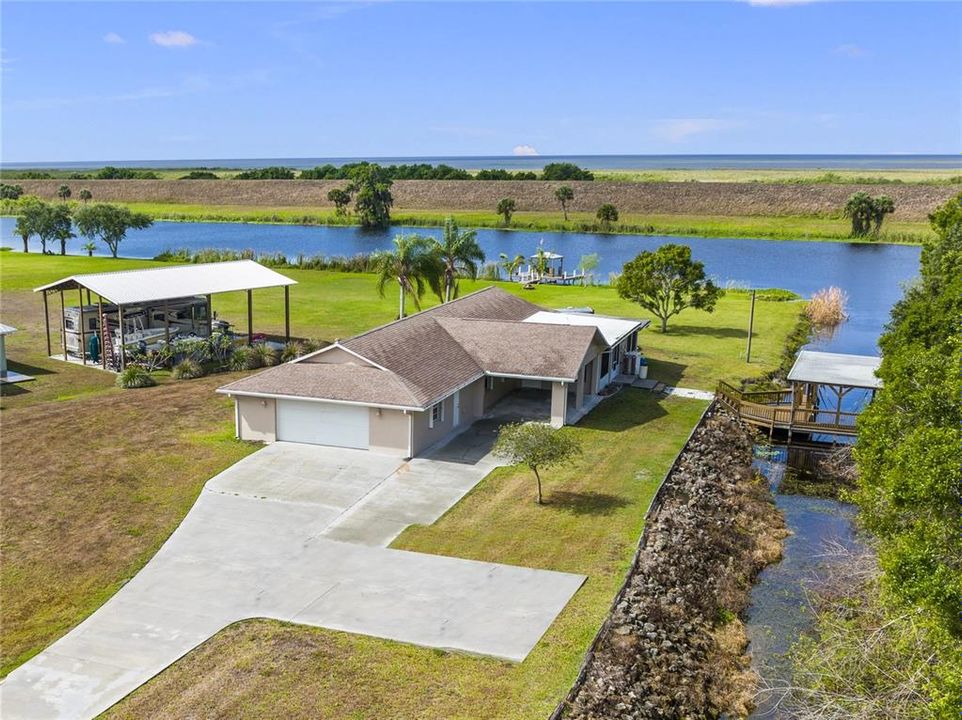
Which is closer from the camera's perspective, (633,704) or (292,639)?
(633,704)

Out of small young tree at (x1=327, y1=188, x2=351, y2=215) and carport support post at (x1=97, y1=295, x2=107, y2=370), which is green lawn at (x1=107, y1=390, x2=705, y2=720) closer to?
carport support post at (x1=97, y1=295, x2=107, y2=370)

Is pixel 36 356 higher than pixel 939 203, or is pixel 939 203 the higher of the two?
pixel 939 203

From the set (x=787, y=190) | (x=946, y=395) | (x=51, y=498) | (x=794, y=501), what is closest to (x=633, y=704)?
(x=946, y=395)

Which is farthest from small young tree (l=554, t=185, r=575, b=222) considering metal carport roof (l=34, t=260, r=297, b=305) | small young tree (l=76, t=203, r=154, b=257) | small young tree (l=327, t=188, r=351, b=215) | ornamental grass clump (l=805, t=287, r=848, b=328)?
metal carport roof (l=34, t=260, r=297, b=305)

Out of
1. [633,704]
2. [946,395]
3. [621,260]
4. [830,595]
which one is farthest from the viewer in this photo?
[621,260]

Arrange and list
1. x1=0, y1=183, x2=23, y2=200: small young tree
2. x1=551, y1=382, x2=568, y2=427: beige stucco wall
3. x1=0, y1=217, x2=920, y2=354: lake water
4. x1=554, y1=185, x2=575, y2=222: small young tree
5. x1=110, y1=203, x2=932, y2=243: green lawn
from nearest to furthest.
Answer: x1=551, y1=382, x2=568, y2=427: beige stucco wall < x1=0, y1=217, x2=920, y2=354: lake water < x1=110, y1=203, x2=932, y2=243: green lawn < x1=554, y1=185, x2=575, y2=222: small young tree < x1=0, y1=183, x2=23, y2=200: small young tree

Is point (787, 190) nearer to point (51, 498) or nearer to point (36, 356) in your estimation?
point (36, 356)
